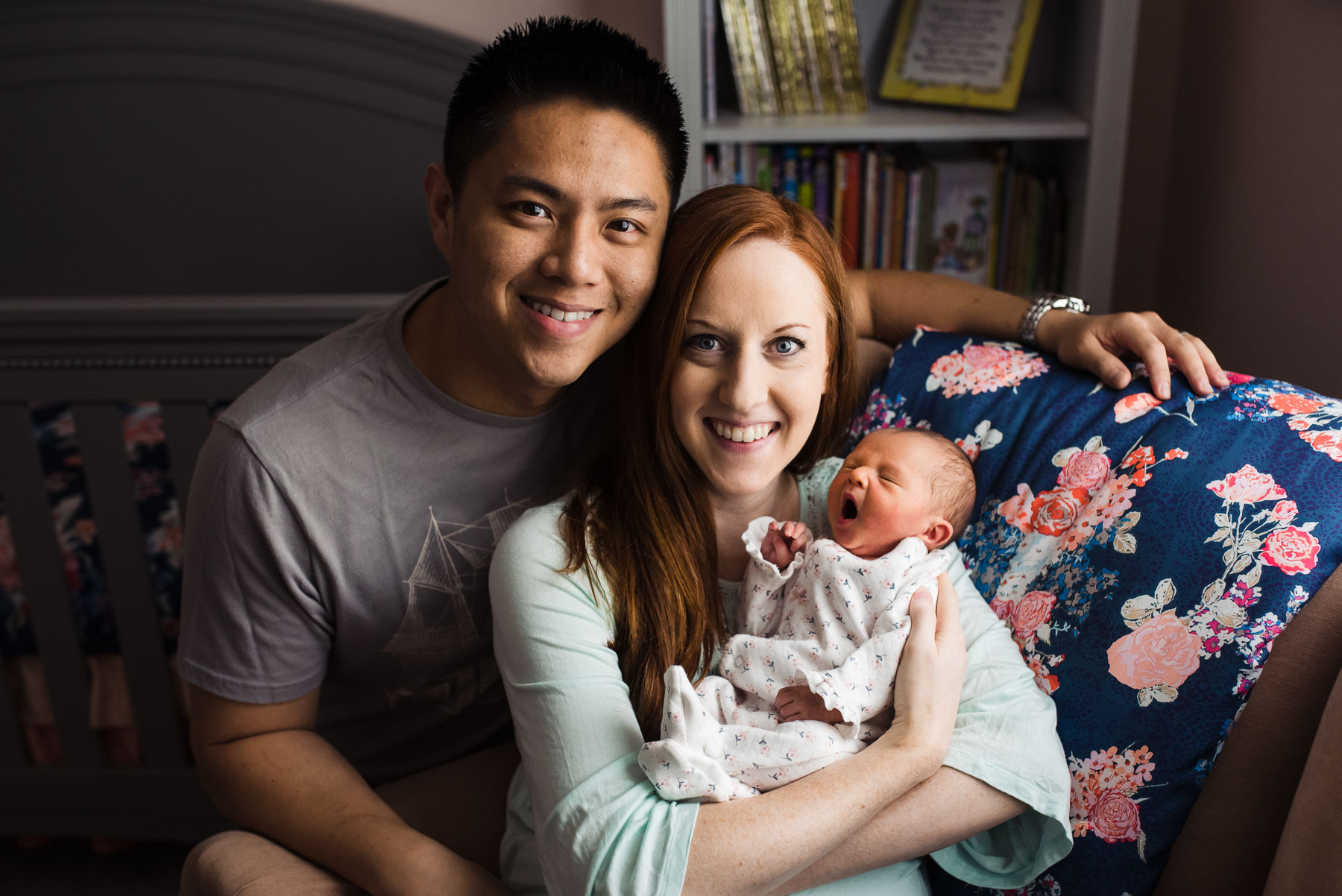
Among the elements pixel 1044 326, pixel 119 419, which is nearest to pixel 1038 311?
pixel 1044 326

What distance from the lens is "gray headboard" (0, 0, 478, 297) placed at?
220 cm

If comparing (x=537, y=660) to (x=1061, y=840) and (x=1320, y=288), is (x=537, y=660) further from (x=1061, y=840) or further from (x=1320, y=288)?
(x=1320, y=288)

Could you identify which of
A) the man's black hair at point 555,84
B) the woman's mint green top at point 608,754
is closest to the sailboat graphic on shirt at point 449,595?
the woman's mint green top at point 608,754

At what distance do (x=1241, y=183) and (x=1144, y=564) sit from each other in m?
1.11

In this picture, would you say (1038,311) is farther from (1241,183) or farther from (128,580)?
(128,580)

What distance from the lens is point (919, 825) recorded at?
3.27ft

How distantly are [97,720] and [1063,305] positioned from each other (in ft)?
6.30

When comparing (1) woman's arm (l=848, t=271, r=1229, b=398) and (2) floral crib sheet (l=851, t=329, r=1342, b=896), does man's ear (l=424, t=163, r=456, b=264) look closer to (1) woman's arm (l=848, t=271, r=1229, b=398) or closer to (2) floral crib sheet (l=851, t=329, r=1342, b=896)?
(1) woman's arm (l=848, t=271, r=1229, b=398)

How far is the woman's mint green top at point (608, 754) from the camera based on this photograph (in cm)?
92

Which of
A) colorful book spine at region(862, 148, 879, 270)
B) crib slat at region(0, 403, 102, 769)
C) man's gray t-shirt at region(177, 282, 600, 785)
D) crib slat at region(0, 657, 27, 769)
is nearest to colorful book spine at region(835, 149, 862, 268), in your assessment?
colorful book spine at region(862, 148, 879, 270)

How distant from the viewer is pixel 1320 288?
1578mm

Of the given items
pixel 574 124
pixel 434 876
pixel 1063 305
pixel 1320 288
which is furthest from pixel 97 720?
pixel 1320 288

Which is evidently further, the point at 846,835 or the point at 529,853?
the point at 529,853

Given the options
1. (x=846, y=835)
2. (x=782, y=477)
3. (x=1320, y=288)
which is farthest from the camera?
(x=1320, y=288)
